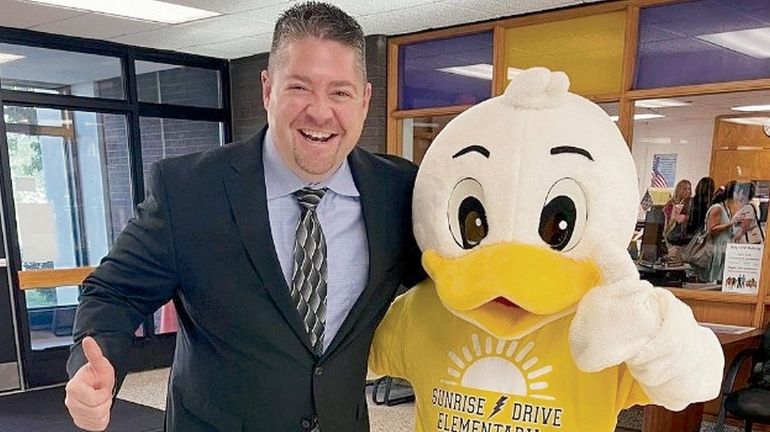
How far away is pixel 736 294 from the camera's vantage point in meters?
4.06

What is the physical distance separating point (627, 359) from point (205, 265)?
85 cm

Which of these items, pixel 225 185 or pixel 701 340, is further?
pixel 225 185

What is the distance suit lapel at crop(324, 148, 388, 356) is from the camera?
1.37 meters

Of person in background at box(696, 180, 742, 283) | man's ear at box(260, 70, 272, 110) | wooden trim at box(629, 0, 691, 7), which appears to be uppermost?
wooden trim at box(629, 0, 691, 7)

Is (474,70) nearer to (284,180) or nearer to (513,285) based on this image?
(284,180)

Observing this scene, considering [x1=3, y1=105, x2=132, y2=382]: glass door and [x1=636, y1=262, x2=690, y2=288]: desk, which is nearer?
[x1=636, y1=262, x2=690, y2=288]: desk

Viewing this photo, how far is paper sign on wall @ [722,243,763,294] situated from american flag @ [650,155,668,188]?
0.62 meters

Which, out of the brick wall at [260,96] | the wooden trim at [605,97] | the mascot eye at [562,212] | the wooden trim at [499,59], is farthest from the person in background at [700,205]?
the mascot eye at [562,212]

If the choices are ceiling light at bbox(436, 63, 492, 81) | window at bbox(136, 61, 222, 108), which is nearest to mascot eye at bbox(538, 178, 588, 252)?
ceiling light at bbox(436, 63, 492, 81)

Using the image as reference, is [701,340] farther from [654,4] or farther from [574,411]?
[654,4]

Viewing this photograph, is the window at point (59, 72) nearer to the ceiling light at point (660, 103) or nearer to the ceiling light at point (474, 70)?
the ceiling light at point (474, 70)

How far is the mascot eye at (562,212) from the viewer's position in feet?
3.72

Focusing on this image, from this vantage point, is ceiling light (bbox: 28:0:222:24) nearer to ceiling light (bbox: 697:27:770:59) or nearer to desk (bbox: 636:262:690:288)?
ceiling light (bbox: 697:27:770:59)

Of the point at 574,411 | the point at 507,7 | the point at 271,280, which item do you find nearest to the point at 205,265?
the point at 271,280
